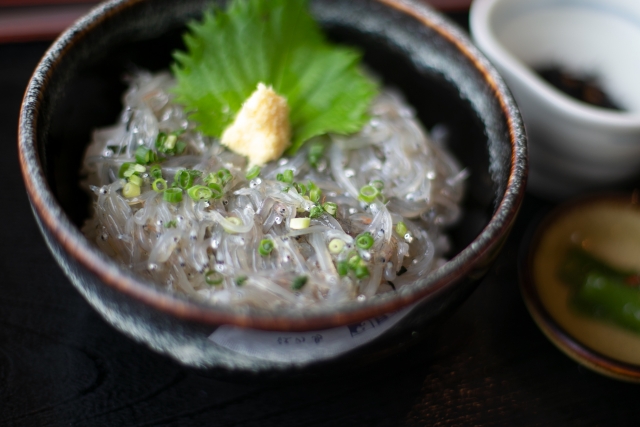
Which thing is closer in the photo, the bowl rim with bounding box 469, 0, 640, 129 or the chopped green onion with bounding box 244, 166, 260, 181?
the chopped green onion with bounding box 244, 166, 260, 181

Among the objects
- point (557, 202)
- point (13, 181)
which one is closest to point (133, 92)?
point (13, 181)

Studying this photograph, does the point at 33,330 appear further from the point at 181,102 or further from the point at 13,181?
the point at 181,102

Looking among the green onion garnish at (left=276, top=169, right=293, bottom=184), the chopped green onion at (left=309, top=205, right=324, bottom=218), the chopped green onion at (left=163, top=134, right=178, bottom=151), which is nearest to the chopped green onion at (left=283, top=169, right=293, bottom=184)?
the green onion garnish at (left=276, top=169, right=293, bottom=184)

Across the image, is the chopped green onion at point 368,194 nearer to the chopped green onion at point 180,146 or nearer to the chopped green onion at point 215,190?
the chopped green onion at point 215,190

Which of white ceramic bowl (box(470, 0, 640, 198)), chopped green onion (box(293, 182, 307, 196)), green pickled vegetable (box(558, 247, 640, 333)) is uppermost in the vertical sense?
chopped green onion (box(293, 182, 307, 196))

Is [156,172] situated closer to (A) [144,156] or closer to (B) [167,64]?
(A) [144,156]

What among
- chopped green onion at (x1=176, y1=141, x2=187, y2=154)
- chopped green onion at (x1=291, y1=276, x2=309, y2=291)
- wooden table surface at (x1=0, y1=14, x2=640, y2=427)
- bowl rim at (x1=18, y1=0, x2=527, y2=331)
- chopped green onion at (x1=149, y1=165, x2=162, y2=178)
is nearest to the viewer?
bowl rim at (x1=18, y1=0, x2=527, y2=331)

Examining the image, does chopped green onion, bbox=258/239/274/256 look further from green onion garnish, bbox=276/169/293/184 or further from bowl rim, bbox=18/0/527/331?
bowl rim, bbox=18/0/527/331
